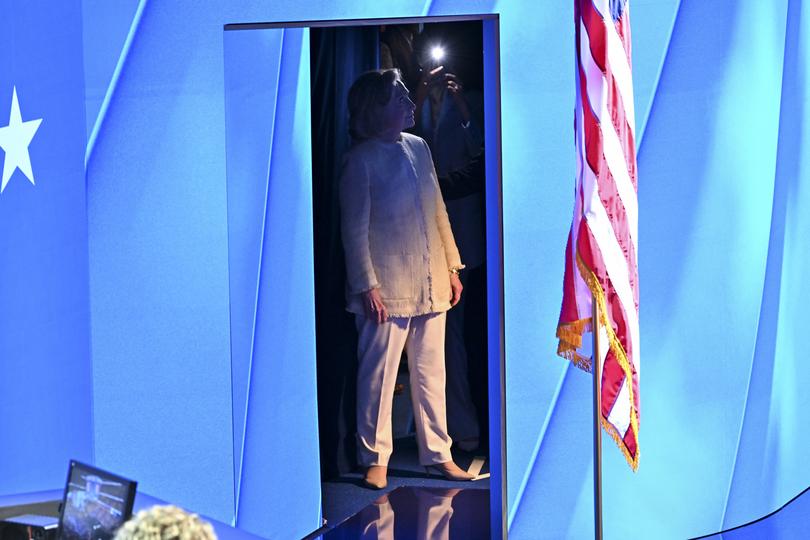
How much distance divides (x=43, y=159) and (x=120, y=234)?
3.61ft

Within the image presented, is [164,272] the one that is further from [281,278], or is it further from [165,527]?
[165,527]

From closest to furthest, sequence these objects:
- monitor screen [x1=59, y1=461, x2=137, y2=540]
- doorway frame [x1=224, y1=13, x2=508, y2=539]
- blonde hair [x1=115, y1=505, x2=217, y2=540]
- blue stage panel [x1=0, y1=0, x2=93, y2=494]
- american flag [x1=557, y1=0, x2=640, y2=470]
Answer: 1. blonde hair [x1=115, y1=505, x2=217, y2=540]
2. monitor screen [x1=59, y1=461, x2=137, y2=540]
3. american flag [x1=557, y1=0, x2=640, y2=470]
4. blue stage panel [x1=0, y1=0, x2=93, y2=494]
5. doorway frame [x1=224, y1=13, x2=508, y2=539]

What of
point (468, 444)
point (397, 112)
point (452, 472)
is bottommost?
point (452, 472)

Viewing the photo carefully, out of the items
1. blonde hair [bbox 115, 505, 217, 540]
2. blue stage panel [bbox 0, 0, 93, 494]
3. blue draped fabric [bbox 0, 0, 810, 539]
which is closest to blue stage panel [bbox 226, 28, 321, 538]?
blue draped fabric [bbox 0, 0, 810, 539]

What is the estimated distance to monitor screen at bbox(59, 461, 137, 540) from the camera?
2.32 meters

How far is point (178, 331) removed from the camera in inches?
203

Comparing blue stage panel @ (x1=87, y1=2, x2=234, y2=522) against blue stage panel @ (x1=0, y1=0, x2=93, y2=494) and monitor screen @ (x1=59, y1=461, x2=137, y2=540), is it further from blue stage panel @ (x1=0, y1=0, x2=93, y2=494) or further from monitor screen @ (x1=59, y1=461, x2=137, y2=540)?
monitor screen @ (x1=59, y1=461, x2=137, y2=540)

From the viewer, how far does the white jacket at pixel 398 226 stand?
4.88 meters

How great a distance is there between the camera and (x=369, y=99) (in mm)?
4898

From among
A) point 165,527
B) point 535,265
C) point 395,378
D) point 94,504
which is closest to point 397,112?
point 535,265

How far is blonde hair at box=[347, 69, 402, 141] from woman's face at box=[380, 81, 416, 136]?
0.02 metres

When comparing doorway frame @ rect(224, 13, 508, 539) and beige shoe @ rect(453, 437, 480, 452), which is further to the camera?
beige shoe @ rect(453, 437, 480, 452)

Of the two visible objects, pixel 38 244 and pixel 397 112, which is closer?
pixel 38 244

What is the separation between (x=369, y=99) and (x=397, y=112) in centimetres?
14
